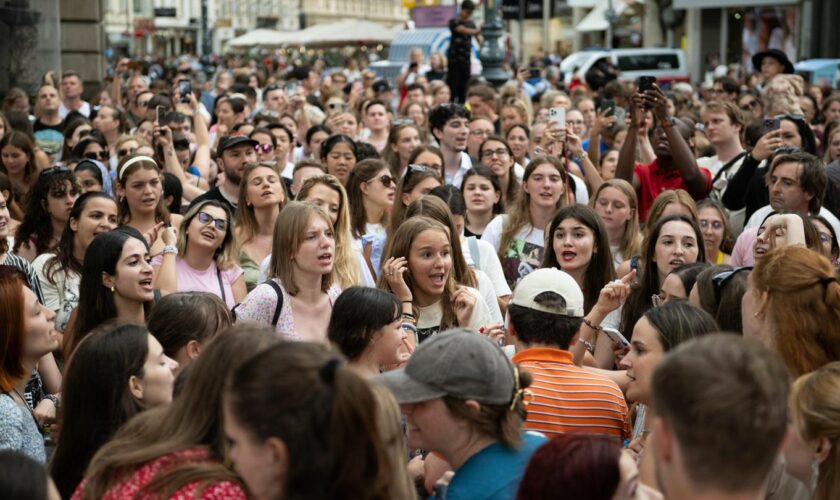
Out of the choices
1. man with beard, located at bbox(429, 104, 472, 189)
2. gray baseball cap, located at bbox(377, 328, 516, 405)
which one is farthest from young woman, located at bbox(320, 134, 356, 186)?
gray baseball cap, located at bbox(377, 328, 516, 405)

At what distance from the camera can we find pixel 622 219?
865cm

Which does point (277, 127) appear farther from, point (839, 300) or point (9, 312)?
point (839, 300)

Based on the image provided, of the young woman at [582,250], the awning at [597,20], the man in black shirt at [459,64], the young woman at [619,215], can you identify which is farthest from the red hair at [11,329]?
the awning at [597,20]

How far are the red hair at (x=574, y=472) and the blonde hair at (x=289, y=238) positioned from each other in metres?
3.70

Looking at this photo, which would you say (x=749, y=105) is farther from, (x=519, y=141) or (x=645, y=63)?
(x=645, y=63)

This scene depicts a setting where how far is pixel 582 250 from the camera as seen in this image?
761cm

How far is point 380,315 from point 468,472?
1643 mm

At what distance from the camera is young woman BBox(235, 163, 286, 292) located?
28.1 feet

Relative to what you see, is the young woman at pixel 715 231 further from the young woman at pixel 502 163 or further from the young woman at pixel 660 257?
the young woman at pixel 502 163

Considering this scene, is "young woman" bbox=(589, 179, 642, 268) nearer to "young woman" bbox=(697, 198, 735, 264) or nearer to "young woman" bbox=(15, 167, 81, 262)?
"young woman" bbox=(697, 198, 735, 264)

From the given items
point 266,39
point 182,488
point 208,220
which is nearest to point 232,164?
point 208,220

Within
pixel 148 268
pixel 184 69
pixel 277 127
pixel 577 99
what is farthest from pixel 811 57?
pixel 148 268

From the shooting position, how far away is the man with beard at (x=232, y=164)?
31.5 feet

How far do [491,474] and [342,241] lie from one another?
4099mm
